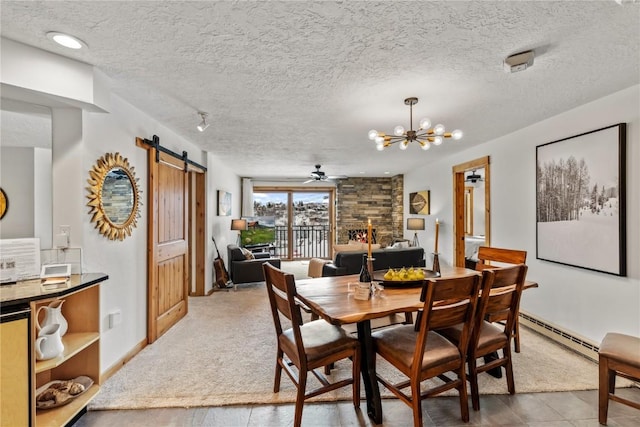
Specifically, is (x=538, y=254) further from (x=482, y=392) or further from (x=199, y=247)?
(x=199, y=247)

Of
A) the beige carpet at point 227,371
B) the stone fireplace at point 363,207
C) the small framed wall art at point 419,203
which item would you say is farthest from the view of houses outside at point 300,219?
the beige carpet at point 227,371

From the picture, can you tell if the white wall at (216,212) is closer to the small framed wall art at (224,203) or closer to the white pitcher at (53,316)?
the small framed wall art at (224,203)

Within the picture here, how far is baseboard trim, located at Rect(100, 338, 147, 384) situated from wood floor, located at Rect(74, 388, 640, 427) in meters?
0.40

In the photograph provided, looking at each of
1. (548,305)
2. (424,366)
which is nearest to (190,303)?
(424,366)

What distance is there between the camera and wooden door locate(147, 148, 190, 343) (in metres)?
3.03

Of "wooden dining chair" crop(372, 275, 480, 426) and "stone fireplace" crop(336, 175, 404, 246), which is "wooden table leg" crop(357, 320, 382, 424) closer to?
"wooden dining chair" crop(372, 275, 480, 426)

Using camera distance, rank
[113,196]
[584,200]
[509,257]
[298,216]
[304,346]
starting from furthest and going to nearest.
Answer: [298,216] → [509,257] → [584,200] → [113,196] → [304,346]

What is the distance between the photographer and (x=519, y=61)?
1829mm

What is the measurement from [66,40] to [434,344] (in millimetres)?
2817

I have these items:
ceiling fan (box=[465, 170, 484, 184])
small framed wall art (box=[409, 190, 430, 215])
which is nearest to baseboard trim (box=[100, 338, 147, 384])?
small framed wall art (box=[409, 190, 430, 215])

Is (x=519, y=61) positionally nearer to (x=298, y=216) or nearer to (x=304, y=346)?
(x=304, y=346)

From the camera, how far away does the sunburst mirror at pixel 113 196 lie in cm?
224

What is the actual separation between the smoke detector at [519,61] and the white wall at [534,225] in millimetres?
1322

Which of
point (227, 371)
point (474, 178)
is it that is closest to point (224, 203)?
point (227, 371)
